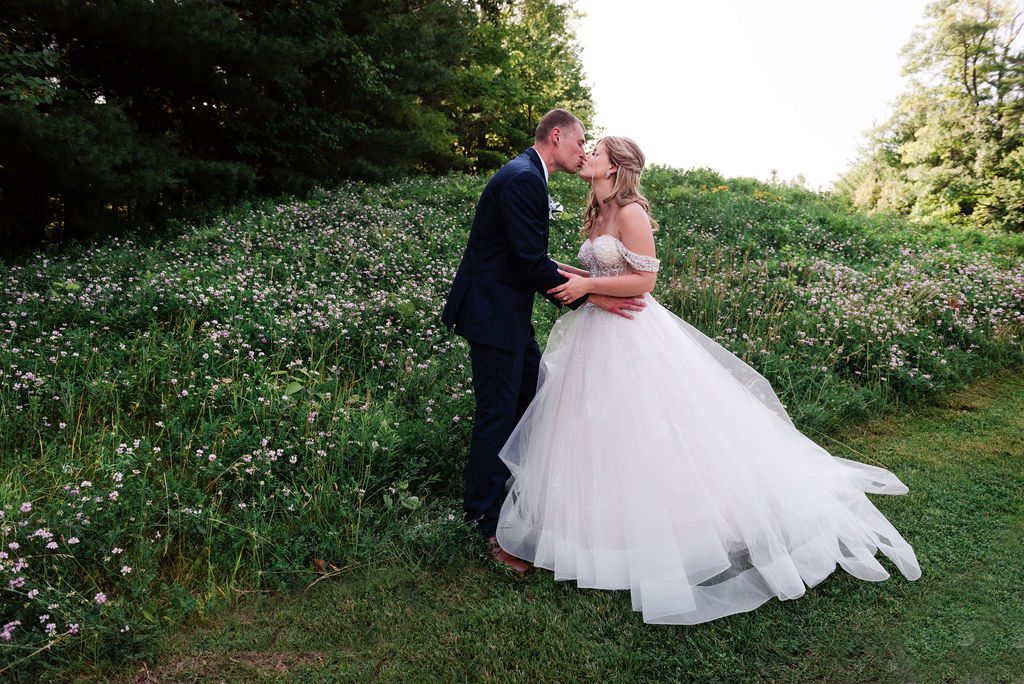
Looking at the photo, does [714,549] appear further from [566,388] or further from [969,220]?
[969,220]

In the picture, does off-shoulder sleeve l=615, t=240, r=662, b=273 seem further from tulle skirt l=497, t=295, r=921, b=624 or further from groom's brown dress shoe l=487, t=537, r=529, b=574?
groom's brown dress shoe l=487, t=537, r=529, b=574

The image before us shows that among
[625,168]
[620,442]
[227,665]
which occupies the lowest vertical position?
[227,665]

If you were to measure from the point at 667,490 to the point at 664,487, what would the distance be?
2 centimetres

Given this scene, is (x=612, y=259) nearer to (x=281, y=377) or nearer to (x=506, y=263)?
(x=506, y=263)

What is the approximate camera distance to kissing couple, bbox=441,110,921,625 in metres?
3.64

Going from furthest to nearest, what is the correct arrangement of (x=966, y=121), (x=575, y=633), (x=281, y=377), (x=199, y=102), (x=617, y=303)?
(x=966, y=121) → (x=199, y=102) → (x=281, y=377) → (x=617, y=303) → (x=575, y=633)

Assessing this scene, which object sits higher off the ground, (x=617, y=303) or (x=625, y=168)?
(x=625, y=168)

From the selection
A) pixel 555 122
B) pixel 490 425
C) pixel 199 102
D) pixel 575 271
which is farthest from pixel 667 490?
pixel 199 102

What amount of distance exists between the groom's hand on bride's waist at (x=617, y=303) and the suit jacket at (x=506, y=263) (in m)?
0.15

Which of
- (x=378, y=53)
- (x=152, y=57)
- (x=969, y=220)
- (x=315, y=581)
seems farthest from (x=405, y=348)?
(x=969, y=220)

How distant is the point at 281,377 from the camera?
17.7 ft

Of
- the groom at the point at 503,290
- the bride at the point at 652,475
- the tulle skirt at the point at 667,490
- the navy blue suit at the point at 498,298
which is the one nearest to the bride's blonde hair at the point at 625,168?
the bride at the point at 652,475

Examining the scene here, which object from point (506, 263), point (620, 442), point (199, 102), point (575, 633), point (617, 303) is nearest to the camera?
point (575, 633)

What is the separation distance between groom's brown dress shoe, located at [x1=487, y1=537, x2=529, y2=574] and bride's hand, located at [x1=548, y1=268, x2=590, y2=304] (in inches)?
59.9
